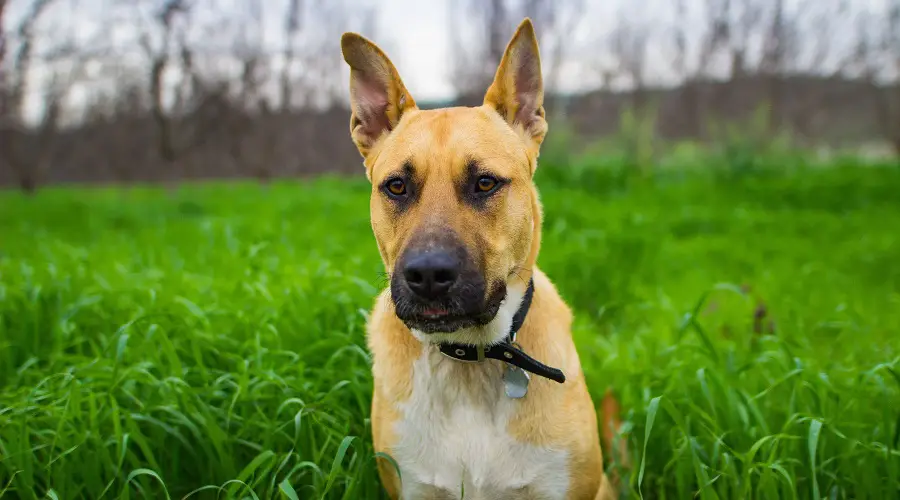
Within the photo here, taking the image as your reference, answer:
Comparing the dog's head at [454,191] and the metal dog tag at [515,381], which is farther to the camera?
the metal dog tag at [515,381]

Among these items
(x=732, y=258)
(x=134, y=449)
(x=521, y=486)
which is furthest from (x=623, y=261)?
(x=134, y=449)

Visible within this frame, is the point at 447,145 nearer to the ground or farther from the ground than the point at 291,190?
farther from the ground

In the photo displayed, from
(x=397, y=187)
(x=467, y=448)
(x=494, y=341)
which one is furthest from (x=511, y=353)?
(x=397, y=187)

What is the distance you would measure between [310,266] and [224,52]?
9196 millimetres

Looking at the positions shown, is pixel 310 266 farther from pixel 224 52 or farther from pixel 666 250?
pixel 224 52

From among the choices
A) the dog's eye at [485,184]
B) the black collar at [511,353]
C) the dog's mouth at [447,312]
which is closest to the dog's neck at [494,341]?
the black collar at [511,353]

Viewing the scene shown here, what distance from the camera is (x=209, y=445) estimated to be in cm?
236

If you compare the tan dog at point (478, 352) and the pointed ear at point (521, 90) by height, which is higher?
the pointed ear at point (521, 90)

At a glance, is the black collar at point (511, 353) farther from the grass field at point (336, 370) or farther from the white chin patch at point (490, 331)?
the grass field at point (336, 370)

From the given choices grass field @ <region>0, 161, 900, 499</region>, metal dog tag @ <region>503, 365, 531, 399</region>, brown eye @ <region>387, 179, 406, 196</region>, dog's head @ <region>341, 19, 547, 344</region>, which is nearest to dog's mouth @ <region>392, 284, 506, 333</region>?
dog's head @ <region>341, 19, 547, 344</region>

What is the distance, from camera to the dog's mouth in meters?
1.81

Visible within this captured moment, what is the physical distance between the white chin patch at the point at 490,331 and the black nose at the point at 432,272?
0.38 m

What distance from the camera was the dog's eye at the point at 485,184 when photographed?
207cm

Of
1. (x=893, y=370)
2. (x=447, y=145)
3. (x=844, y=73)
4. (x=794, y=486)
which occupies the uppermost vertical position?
(x=844, y=73)
